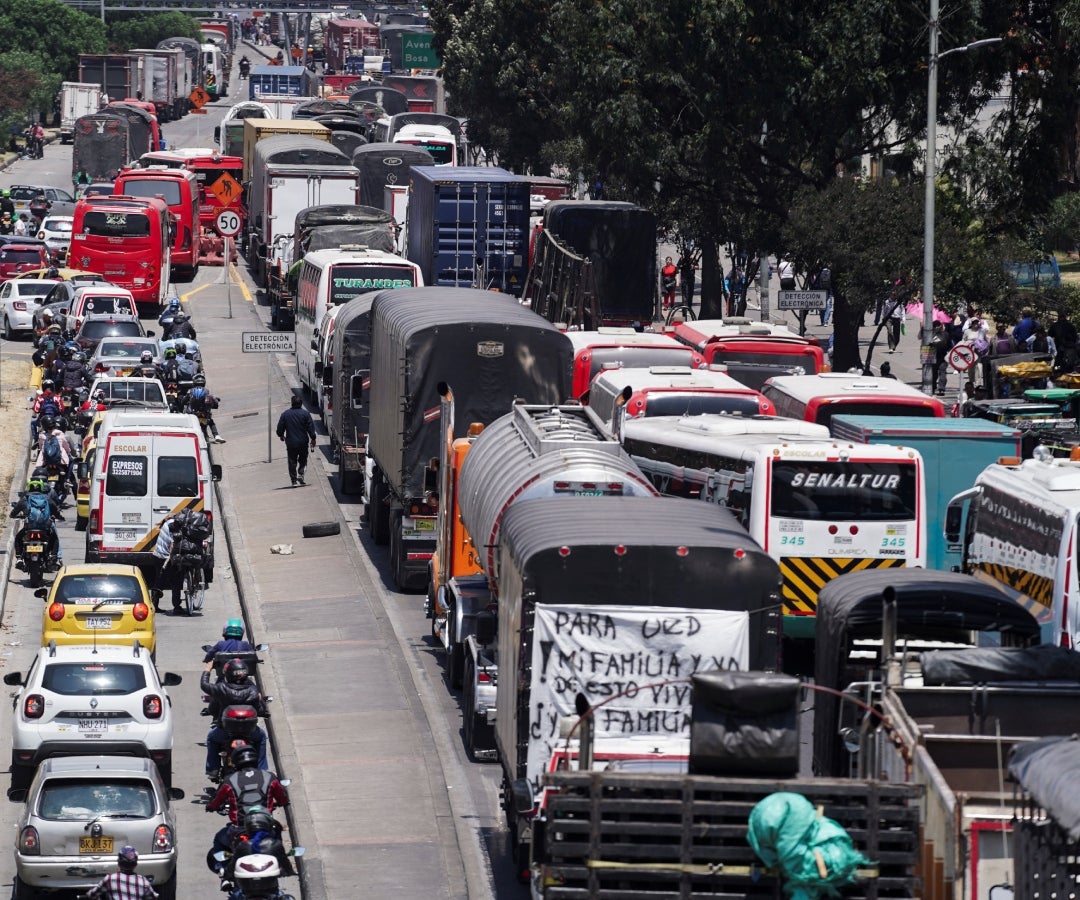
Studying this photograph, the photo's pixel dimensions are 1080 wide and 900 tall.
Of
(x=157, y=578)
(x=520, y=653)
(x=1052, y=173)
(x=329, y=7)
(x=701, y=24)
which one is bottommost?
(x=157, y=578)

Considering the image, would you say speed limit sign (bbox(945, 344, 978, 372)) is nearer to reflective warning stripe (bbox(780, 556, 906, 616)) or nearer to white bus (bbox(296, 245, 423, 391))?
white bus (bbox(296, 245, 423, 391))

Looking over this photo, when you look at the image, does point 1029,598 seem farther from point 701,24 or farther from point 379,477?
point 701,24

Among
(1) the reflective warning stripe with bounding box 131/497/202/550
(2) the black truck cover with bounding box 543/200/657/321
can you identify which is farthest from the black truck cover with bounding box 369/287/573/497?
(2) the black truck cover with bounding box 543/200/657/321

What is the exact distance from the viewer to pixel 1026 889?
1097 centimetres

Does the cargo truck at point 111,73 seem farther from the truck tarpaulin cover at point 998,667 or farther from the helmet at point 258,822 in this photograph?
the truck tarpaulin cover at point 998,667

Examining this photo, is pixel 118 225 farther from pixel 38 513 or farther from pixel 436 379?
pixel 436 379

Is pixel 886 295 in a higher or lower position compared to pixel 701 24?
lower

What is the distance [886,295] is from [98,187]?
32.8 metres

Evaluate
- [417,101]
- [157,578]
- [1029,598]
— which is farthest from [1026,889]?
[417,101]

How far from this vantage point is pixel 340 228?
158 ft

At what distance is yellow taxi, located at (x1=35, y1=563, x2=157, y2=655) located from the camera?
79.5 feet

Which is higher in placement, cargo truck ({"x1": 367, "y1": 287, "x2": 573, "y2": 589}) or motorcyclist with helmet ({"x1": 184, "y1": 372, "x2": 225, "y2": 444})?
cargo truck ({"x1": 367, "y1": 287, "x2": 573, "y2": 589})

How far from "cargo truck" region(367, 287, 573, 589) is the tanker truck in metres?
1.65

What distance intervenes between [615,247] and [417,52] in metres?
59.7
